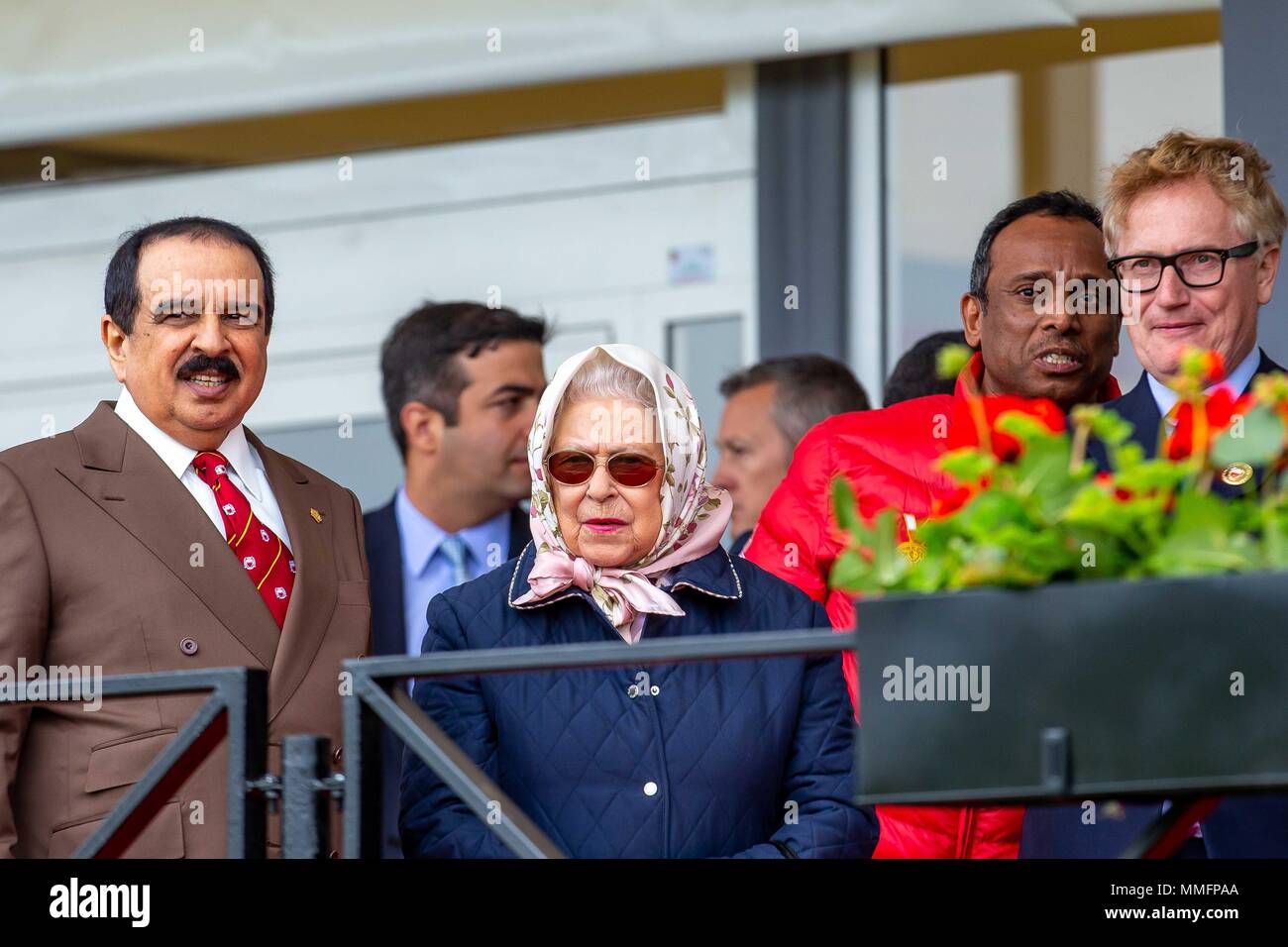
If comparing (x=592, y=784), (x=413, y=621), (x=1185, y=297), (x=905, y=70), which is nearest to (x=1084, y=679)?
(x=592, y=784)

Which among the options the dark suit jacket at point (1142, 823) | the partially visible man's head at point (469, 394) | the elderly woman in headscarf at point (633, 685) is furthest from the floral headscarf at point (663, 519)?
the partially visible man's head at point (469, 394)

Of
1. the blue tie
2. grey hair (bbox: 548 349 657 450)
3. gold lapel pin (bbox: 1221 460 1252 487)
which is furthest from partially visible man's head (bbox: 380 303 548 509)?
gold lapel pin (bbox: 1221 460 1252 487)

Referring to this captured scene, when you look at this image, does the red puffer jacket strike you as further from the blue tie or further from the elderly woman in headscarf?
the blue tie

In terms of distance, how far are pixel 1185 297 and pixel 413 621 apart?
7.01ft

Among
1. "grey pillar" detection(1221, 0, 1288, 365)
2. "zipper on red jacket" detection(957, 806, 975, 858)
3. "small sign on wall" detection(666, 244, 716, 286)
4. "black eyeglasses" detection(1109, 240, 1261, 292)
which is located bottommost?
"zipper on red jacket" detection(957, 806, 975, 858)

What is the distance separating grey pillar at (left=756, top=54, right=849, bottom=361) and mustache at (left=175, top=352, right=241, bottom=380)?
3259 millimetres

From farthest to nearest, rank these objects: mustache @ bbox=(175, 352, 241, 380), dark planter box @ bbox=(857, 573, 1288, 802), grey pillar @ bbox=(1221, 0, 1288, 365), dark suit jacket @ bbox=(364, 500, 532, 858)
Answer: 1. grey pillar @ bbox=(1221, 0, 1288, 365)
2. dark suit jacket @ bbox=(364, 500, 532, 858)
3. mustache @ bbox=(175, 352, 241, 380)
4. dark planter box @ bbox=(857, 573, 1288, 802)

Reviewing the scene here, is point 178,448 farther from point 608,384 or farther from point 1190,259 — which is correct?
point 1190,259

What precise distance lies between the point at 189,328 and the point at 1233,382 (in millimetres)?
1720

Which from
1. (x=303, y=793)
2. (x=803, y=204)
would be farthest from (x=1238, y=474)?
(x=803, y=204)

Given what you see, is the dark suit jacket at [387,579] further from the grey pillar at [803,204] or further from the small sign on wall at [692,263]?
the small sign on wall at [692,263]

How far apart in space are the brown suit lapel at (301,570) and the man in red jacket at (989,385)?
802 millimetres

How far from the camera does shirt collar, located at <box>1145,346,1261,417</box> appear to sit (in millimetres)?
3256

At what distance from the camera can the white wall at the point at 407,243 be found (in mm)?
6645
